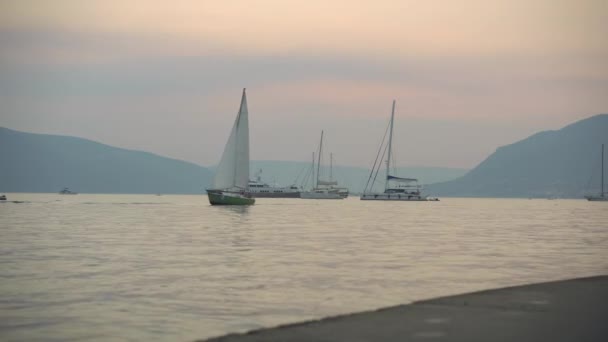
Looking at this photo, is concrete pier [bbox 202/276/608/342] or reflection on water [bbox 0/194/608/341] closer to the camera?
Answer: concrete pier [bbox 202/276/608/342]

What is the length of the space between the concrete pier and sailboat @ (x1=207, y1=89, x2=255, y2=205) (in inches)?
3235

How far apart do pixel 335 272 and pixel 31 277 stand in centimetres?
870

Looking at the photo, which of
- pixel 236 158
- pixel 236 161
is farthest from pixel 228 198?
pixel 236 158

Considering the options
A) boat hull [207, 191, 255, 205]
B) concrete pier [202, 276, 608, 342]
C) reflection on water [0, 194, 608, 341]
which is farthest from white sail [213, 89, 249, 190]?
concrete pier [202, 276, 608, 342]

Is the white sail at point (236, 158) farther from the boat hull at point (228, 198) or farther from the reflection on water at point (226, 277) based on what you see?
the reflection on water at point (226, 277)

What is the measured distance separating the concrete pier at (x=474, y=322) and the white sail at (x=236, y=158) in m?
82.2

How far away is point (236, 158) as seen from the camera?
9731 centimetres

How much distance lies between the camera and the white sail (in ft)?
319

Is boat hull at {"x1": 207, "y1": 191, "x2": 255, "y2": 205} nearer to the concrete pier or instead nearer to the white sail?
the white sail

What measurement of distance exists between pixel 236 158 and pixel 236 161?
0.39 metres

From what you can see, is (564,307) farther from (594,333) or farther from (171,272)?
(171,272)

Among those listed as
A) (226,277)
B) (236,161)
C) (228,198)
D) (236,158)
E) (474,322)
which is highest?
(236,158)

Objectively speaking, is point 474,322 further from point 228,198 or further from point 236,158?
point 228,198

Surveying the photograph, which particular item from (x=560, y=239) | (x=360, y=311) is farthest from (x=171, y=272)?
(x=560, y=239)
